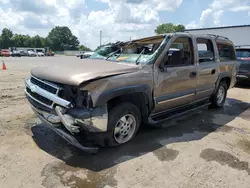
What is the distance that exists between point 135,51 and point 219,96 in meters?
3.22

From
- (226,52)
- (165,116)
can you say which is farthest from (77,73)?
(226,52)

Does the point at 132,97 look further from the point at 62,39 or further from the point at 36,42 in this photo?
the point at 62,39

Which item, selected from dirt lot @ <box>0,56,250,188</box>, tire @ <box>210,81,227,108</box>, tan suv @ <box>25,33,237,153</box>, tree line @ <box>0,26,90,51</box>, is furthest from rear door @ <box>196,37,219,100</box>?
tree line @ <box>0,26,90,51</box>

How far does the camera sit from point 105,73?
328 cm

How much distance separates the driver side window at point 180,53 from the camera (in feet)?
13.9

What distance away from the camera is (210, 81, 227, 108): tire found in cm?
610

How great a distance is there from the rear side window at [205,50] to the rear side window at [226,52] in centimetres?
41

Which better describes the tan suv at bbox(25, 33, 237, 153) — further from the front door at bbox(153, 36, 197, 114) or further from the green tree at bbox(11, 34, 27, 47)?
the green tree at bbox(11, 34, 27, 47)

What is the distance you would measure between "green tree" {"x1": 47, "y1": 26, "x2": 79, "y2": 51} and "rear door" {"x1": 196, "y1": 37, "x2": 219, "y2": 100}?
10105 cm

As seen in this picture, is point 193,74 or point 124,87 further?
point 193,74

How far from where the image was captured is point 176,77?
4332 millimetres

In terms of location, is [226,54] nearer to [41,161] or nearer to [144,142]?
[144,142]

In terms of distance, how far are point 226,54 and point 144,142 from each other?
3935 millimetres

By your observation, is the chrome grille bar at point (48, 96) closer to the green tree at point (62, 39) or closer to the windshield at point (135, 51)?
the windshield at point (135, 51)
